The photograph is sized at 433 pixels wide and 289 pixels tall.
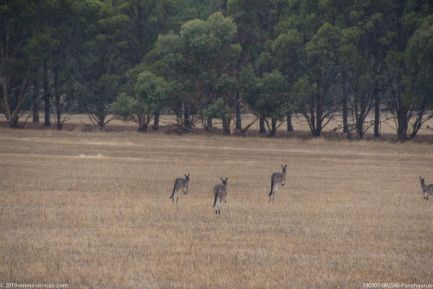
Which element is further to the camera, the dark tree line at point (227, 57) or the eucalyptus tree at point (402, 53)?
the dark tree line at point (227, 57)

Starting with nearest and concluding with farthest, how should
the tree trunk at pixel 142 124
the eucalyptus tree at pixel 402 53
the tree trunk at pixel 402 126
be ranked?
1. the eucalyptus tree at pixel 402 53
2. the tree trunk at pixel 402 126
3. the tree trunk at pixel 142 124

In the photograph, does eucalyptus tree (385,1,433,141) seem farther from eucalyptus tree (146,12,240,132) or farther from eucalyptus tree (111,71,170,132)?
eucalyptus tree (111,71,170,132)

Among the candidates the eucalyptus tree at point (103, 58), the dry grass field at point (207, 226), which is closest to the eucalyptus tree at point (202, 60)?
the eucalyptus tree at point (103, 58)

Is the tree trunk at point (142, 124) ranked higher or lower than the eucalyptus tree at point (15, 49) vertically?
lower

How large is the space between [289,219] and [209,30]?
5433 centimetres

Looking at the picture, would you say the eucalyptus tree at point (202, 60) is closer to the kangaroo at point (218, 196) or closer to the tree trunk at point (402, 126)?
the tree trunk at point (402, 126)

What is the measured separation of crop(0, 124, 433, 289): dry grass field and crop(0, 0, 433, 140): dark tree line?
94.8 feet

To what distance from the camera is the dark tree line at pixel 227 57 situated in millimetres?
71312

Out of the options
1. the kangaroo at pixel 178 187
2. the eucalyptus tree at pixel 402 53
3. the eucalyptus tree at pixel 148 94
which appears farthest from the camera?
the eucalyptus tree at pixel 148 94

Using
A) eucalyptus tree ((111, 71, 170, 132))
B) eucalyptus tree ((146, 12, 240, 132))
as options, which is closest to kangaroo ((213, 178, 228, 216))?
eucalyptus tree ((146, 12, 240, 132))

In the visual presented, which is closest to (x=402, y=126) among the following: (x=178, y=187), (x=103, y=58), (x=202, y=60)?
(x=202, y=60)

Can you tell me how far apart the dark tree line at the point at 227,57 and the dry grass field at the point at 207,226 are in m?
28.9

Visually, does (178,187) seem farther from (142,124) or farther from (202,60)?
(142,124)

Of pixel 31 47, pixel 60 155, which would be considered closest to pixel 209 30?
pixel 31 47
